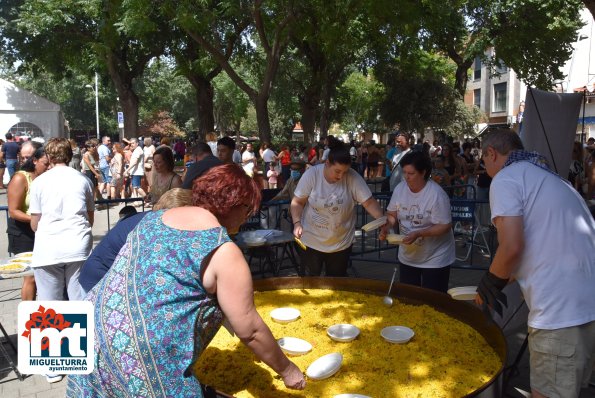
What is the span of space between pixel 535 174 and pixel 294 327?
1624 mm

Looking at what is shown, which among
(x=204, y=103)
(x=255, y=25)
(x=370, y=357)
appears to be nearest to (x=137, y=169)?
Result: (x=255, y=25)

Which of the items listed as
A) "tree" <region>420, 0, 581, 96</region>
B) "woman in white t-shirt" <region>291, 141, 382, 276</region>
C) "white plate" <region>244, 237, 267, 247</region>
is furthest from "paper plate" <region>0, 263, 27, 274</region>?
"tree" <region>420, 0, 581, 96</region>

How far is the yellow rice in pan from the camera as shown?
7.96 feet

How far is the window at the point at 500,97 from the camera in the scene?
44500 millimetres

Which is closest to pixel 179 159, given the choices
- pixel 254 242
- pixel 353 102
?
pixel 254 242

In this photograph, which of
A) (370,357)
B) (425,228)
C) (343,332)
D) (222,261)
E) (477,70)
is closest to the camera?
(222,261)

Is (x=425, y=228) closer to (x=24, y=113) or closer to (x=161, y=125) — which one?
(x=24, y=113)

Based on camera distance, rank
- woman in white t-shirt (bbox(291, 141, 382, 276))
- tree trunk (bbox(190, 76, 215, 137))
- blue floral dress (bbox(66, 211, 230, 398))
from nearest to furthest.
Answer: blue floral dress (bbox(66, 211, 230, 398)), woman in white t-shirt (bbox(291, 141, 382, 276)), tree trunk (bbox(190, 76, 215, 137))

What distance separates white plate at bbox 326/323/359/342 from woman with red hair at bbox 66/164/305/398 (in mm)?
1114

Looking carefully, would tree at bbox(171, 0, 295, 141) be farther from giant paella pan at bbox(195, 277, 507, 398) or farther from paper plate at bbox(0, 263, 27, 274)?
giant paella pan at bbox(195, 277, 507, 398)

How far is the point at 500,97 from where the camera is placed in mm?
45312

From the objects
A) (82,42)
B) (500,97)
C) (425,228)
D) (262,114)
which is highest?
(500,97)

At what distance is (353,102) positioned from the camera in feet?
183

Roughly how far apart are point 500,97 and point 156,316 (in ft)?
157
